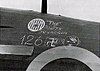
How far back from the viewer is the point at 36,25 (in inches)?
53.2

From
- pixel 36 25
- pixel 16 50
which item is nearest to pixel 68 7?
pixel 36 25

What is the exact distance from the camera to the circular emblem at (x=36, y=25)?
1.35m

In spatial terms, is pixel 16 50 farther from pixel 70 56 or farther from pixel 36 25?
pixel 70 56

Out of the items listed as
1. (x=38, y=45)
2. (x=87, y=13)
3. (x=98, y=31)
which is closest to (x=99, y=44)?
(x=98, y=31)

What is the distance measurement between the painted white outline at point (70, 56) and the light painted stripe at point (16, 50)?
0.06 m

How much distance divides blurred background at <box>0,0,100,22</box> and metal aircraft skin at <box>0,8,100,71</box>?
0.05 m

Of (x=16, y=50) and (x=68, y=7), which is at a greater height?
(x=68, y=7)

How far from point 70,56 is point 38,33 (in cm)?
22

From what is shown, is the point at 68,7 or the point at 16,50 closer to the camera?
the point at 16,50

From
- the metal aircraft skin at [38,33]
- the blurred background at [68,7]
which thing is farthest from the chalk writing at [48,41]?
the blurred background at [68,7]

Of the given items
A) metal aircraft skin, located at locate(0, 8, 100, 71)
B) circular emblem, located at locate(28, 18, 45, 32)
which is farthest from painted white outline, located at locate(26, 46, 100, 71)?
circular emblem, located at locate(28, 18, 45, 32)

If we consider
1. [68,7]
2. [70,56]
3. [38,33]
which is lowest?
[70,56]

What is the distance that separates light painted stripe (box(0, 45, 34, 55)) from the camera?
131 centimetres

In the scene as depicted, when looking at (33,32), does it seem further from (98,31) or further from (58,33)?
(98,31)
